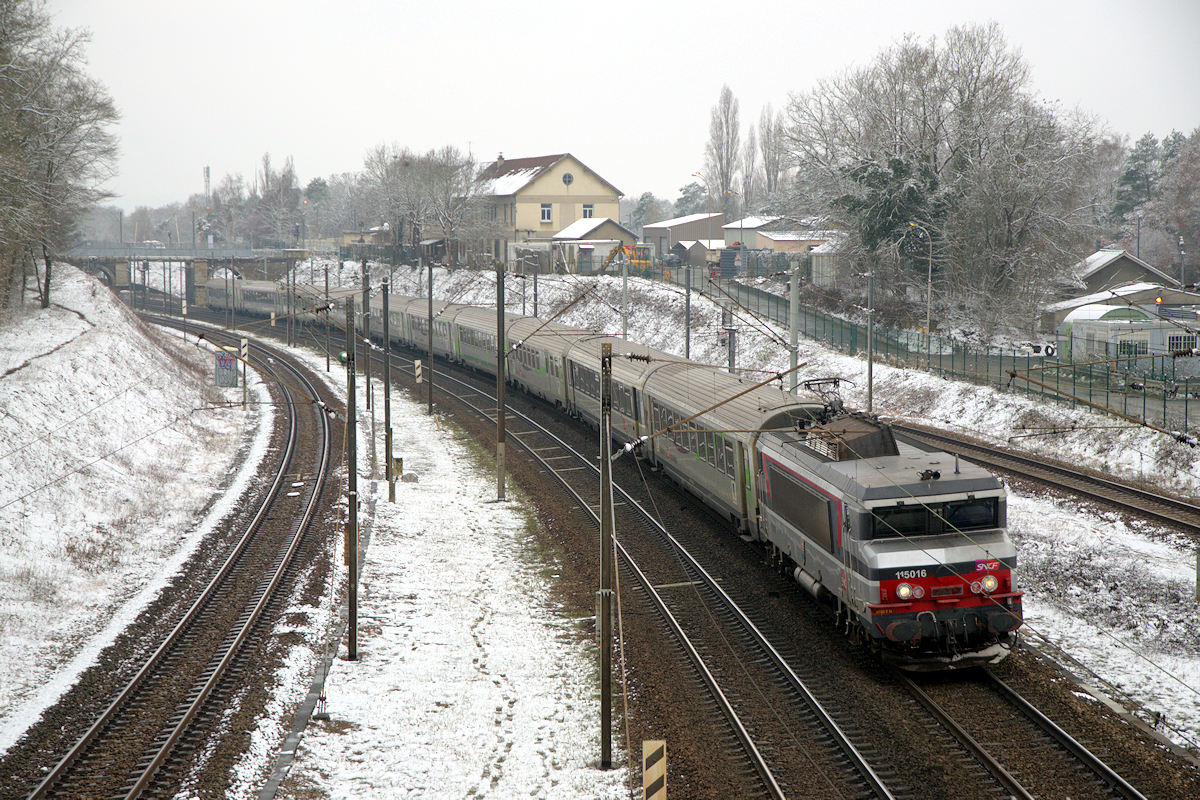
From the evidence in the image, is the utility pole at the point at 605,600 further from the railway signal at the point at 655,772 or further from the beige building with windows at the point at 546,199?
the beige building with windows at the point at 546,199

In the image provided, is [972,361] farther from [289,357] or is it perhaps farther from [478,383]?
[289,357]

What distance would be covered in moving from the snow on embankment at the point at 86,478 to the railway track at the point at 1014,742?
44.9ft

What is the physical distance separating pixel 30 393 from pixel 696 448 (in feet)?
76.9

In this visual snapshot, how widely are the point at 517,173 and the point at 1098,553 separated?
9300 centimetres

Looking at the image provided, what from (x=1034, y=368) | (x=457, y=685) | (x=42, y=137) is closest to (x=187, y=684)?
(x=457, y=685)

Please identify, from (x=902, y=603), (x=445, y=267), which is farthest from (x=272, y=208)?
(x=902, y=603)

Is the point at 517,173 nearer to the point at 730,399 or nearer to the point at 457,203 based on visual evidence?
the point at 457,203

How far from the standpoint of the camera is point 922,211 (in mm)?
51875

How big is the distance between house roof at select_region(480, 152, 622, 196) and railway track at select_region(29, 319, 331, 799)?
7744 cm

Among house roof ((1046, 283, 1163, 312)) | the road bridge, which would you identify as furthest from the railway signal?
the road bridge

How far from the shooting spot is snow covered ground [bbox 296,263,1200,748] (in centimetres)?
1536

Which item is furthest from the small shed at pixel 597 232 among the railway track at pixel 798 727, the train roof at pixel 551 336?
the railway track at pixel 798 727

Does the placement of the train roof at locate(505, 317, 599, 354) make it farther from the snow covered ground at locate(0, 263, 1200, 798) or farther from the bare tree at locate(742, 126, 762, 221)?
the bare tree at locate(742, 126, 762, 221)

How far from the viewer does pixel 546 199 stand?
101 metres
